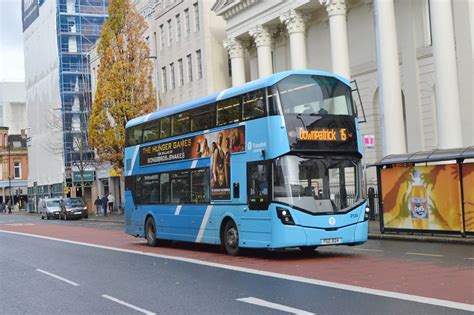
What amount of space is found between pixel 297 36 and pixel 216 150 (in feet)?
66.1

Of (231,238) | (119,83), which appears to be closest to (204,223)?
(231,238)

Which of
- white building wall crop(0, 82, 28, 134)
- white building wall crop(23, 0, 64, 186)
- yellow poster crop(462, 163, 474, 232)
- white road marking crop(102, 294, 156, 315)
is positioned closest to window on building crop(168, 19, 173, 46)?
white building wall crop(23, 0, 64, 186)

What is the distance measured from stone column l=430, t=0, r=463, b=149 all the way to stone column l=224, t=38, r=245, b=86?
17504mm

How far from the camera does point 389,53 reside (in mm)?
29953

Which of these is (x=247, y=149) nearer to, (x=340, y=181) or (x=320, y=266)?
(x=340, y=181)

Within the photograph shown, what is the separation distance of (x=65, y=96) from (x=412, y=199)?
54.3 meters

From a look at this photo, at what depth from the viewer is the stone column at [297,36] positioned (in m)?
36.3

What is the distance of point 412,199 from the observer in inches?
814

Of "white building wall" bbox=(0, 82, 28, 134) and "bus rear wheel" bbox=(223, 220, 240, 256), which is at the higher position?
"white building wall" bbox=(0, 82, 28, 134)

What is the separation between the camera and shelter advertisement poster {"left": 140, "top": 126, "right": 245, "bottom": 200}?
16781 millimetres

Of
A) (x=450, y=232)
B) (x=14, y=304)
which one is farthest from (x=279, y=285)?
(x=450, y=232)

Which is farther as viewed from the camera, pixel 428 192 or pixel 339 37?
pixel 339 37

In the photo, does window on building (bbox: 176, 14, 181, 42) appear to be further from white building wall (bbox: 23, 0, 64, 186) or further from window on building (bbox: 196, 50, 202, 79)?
white building wall (bbox: 23, 0, 64, 186)

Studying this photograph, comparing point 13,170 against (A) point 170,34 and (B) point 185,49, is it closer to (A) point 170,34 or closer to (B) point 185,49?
(A) point 170,34
